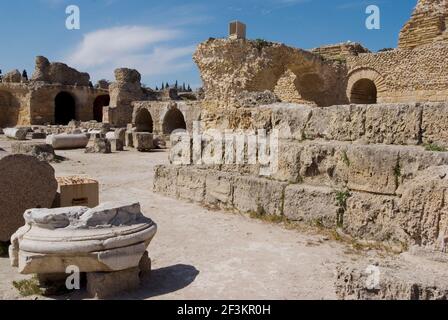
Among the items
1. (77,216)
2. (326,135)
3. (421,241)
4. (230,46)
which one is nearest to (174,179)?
(326,135)

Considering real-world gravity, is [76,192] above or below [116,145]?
below

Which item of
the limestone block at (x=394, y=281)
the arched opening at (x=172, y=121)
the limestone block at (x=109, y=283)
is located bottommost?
the limestone block at (x=109, y=283)

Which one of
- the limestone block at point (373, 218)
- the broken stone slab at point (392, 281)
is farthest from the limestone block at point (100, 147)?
the broken stone slab at point (392, 281)

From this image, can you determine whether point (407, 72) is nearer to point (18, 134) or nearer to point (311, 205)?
point (311, 205)

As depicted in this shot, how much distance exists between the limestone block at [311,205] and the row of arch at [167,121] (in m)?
16.2

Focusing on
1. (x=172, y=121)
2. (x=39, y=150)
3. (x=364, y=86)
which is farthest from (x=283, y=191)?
(x=172, y=121)

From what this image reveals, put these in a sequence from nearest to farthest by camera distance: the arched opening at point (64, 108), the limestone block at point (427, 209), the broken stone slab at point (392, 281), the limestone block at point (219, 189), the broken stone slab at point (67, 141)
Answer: the broken stone slab at point (392, 281) → the limestone block at point (427, 209) → the limestone block at point (219, 189) → the broken stone slab at point (67, 141) → the arched opening at point (64, 108)

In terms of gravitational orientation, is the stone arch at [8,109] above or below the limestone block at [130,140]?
above

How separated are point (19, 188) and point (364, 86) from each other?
17.0 metres

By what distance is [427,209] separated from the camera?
351 centimetres

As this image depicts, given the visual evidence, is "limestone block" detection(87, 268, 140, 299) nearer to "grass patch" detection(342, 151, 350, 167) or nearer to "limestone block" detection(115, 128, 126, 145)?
"grass patch" detection(342, 151, 350, 167)

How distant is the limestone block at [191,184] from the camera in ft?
21.7
